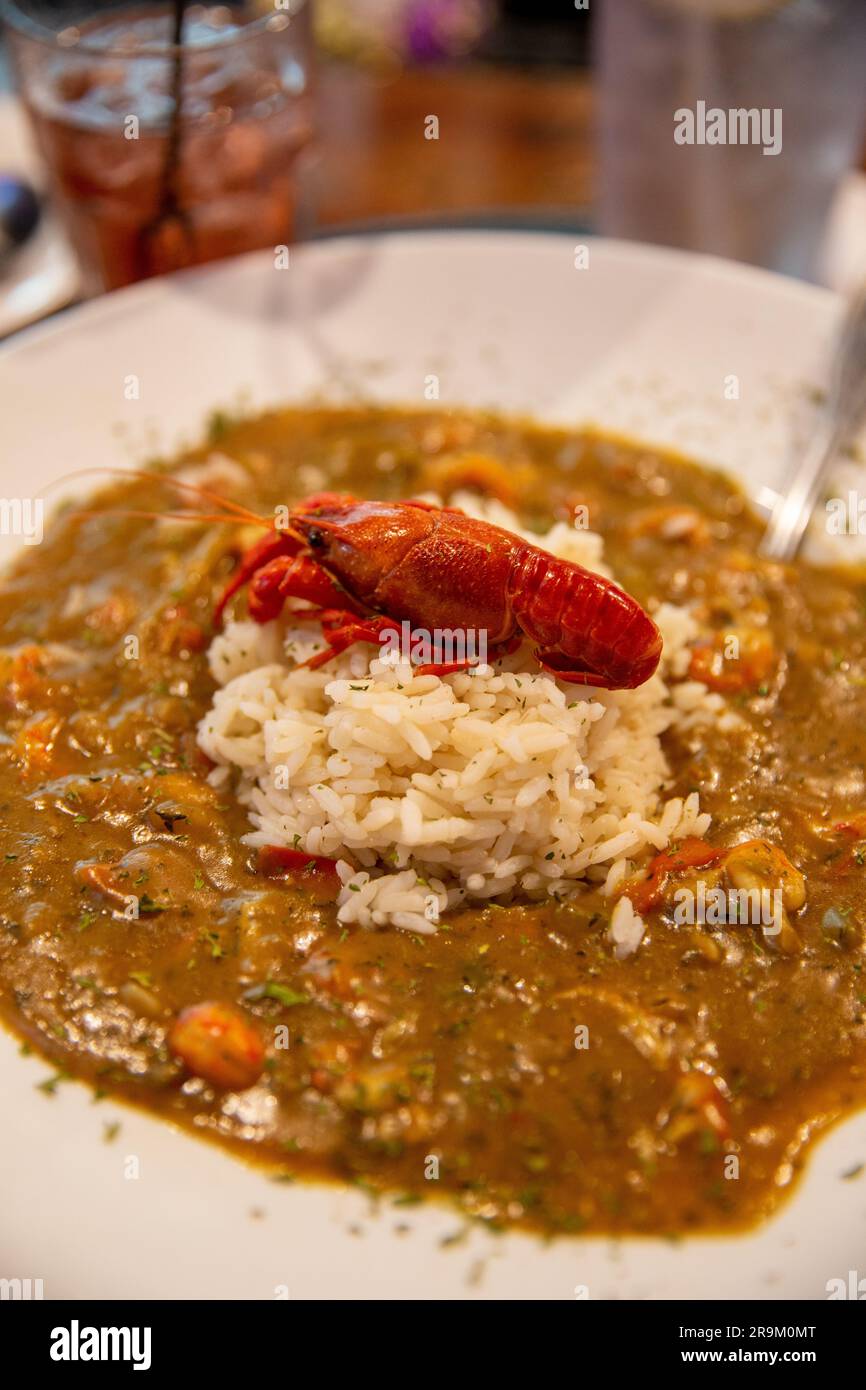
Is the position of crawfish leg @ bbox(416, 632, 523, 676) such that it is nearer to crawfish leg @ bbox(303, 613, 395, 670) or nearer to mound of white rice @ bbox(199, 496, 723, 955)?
mound of white rice @ bbox(199, 496, 723, 955)

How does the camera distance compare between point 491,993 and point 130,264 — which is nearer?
point 491,993

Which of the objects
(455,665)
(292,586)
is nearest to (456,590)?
(455,665)

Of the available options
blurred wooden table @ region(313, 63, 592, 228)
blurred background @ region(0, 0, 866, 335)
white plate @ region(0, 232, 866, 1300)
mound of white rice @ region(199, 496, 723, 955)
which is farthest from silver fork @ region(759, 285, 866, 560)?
blurred wooden table @ region(313, 63, 592, 228)

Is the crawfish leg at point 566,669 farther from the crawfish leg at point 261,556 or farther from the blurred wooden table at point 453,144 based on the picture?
the blurred wooden table at point 453,144

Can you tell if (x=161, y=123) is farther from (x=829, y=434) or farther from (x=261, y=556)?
(x=829, y=434)

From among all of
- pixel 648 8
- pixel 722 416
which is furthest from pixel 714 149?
pixel 722 416
